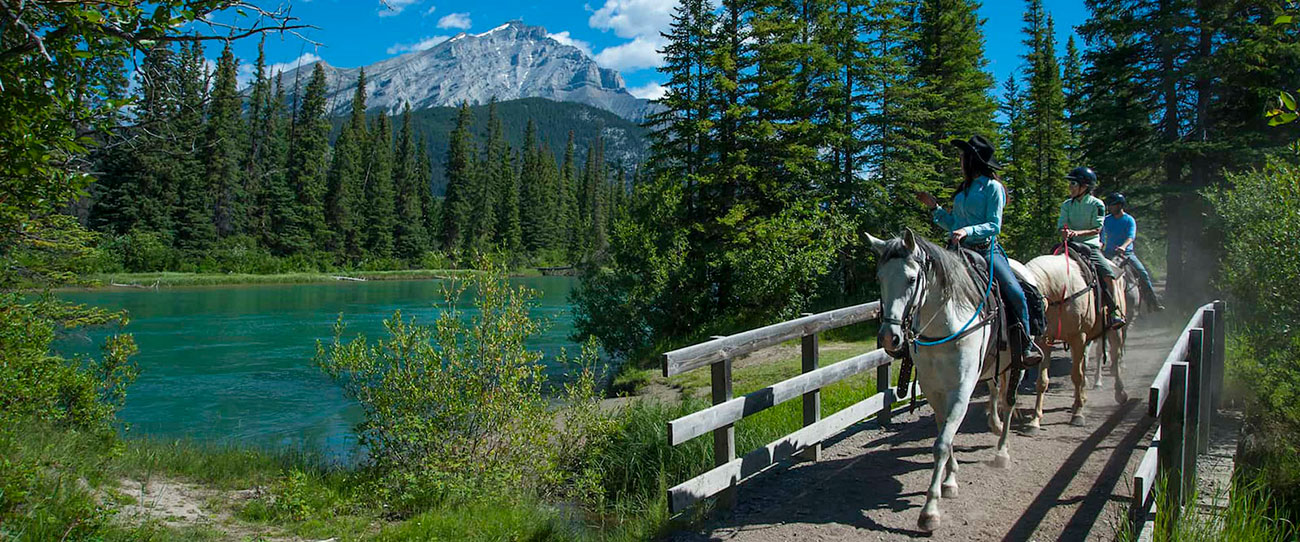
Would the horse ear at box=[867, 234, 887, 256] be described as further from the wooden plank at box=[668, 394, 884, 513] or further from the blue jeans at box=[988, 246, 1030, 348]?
the wooden plank at box=[668, 394, 884, 513]

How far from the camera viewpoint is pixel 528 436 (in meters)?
8.35

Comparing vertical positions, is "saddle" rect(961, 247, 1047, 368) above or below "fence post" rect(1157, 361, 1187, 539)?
above

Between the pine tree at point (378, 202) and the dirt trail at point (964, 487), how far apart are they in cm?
7712

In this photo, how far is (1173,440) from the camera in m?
4.13

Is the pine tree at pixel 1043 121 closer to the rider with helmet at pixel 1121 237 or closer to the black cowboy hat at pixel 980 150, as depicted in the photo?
the rider with helmet at pixel 1121 237

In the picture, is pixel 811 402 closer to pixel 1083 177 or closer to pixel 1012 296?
pixel 1012 296

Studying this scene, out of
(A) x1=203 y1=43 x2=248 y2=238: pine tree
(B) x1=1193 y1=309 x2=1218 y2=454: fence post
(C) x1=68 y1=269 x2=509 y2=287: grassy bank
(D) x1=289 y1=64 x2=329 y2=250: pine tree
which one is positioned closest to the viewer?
(B) x1=1193 y1=309 x2=1218 y2=454: fence post

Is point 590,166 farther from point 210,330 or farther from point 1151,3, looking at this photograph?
point 1151,3

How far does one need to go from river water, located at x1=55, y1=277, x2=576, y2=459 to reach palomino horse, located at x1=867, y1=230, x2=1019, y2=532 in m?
4.77

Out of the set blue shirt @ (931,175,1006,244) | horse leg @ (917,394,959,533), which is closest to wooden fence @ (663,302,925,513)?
horse leg @ (917,394,959,533)

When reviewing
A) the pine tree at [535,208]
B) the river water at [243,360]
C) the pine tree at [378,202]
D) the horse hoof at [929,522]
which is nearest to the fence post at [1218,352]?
the horse hoof at [929,522]

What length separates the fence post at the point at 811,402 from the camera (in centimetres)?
720

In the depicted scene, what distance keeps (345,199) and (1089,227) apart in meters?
78.1

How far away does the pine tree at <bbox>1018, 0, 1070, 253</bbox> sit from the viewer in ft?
140
